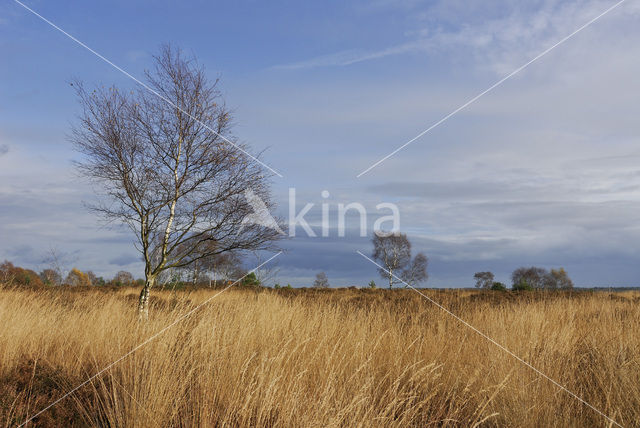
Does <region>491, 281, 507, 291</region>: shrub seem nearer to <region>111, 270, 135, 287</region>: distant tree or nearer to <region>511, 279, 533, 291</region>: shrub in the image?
<region>511, 279, 533, 291</region>: shrub

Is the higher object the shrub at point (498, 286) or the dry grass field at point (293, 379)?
the shrub at point (498, 286)

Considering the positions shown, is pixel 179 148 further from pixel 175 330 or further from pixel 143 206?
pixel 175 330

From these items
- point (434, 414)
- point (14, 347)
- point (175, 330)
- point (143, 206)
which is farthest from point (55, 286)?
point (434, 414)

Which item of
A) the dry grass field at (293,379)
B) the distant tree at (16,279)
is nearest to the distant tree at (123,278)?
the distant tree at (16,279)

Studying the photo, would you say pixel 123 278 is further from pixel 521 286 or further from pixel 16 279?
pixel 521 286

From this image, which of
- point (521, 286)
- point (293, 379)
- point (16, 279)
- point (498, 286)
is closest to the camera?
point (293, 379)

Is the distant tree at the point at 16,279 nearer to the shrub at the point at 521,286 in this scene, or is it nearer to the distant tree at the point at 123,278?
the distant tree at the point at 123,278

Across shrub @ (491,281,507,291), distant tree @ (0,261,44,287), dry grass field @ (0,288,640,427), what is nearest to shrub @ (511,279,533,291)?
shrub @ (491,281,507,291)

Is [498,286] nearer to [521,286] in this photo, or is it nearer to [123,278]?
[521,286]

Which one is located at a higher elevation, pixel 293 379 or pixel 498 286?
pixel 498 286

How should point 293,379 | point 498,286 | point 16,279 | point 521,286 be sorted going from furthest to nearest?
point 498,286 → point 521,286 → point 16,279 → point 293,379

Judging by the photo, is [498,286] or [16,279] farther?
[498,286]

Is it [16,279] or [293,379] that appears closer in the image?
[293,379]

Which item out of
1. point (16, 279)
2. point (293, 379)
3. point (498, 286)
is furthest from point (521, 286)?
point (16, 279)
